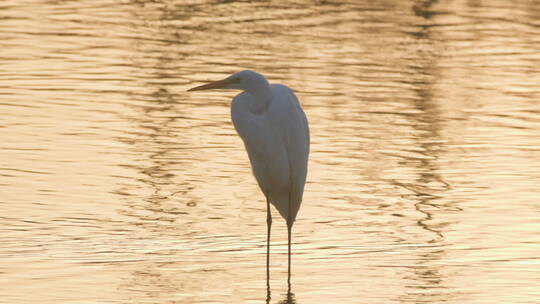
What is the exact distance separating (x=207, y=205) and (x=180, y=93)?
4564 millimetres

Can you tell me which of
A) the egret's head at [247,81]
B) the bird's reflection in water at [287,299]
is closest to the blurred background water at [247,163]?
the bird's reflection in water at [287,299]

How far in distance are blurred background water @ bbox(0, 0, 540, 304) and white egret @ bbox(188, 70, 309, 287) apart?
0.54 metres

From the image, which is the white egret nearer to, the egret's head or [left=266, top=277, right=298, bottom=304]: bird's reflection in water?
the egret's head

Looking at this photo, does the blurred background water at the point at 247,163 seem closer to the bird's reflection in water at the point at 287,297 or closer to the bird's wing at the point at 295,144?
the bird's reflection in water at the point at 287,297

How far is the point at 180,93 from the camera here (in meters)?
15.3

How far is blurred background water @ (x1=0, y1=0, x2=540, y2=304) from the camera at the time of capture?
8969 mm

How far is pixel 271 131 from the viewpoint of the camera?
916cm

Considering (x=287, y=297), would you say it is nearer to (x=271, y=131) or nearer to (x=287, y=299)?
(x=287, y=299)

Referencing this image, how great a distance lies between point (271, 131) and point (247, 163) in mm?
3257

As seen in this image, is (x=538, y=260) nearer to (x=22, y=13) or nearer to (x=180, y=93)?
(x=180, y=93)

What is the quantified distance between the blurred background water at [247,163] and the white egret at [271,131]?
54 cm

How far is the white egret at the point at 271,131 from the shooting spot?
911 cm

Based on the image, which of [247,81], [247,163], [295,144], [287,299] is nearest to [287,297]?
[287,299]

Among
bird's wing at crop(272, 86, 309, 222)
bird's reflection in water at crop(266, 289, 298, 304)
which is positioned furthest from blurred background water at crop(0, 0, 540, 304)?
bird's wing at crop(272, 86, 309, 222)
